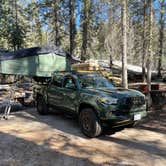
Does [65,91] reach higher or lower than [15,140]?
higher

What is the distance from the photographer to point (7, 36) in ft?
80.4

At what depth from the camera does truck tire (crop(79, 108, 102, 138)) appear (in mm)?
5707

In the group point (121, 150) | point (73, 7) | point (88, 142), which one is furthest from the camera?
point (73, 7)

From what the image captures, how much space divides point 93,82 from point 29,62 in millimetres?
3344

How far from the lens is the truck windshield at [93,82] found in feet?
22.1

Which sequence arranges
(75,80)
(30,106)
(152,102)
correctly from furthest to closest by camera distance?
(30,106)
(152,102)
(75,80)

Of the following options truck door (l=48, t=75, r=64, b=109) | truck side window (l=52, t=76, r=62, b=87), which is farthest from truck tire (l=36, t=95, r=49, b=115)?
truck side window (l=52, t=76, r=62, b=87)

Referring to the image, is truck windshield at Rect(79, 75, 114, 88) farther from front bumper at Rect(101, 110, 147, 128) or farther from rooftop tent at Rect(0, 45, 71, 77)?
rooftop tent at Rect(0, 45, 71, 77)

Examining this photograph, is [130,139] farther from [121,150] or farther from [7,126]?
[7,126]

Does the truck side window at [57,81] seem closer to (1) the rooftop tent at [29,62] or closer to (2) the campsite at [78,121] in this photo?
(2) the campsite at [78,121]

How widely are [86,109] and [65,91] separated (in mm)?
1314

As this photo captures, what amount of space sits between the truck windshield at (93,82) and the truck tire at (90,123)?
36.9 inches

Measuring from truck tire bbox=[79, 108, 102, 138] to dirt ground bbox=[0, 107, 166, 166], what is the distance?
0.18 m

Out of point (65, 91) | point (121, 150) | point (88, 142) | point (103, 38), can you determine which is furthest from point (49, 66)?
point (103, 38)
